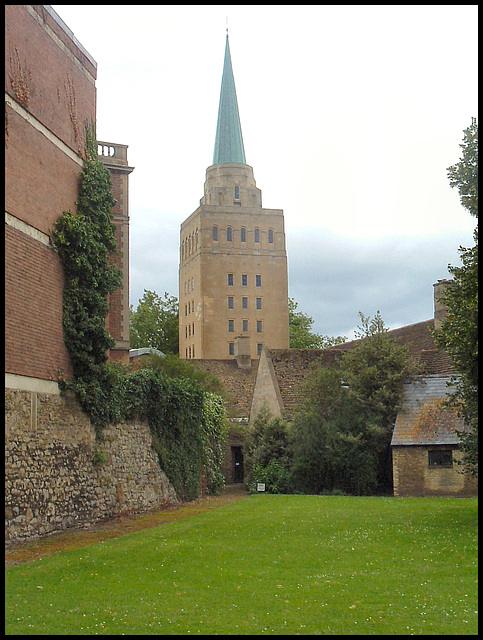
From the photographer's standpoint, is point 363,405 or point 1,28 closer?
point 1,28

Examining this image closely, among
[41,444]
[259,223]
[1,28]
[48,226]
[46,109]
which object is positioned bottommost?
[41,444]

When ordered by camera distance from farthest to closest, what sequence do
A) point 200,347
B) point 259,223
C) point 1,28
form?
point 259,223 → point 200,347 → point 1,28

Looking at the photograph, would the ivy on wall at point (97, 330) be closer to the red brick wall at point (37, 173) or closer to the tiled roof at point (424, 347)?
the red brick wall at point (37, 173)

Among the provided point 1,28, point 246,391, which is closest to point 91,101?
point 1,28

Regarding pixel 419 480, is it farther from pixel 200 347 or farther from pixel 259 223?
pixel 259 223

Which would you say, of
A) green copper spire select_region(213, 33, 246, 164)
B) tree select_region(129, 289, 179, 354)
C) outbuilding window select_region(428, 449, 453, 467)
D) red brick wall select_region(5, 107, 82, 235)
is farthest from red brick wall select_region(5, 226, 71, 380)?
green copper spire select_region(213, 33, 246, 164)

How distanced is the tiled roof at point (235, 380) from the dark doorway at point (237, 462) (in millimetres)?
1911

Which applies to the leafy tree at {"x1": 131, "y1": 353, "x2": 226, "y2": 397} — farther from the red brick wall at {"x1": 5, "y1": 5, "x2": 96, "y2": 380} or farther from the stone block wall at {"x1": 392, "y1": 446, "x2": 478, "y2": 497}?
the red brick wall at {"x1": 5, "y1": 5, "x2": 96, "y2": 380}

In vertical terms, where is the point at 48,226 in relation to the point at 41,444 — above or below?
above

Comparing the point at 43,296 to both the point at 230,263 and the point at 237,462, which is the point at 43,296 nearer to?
the point at 237,462

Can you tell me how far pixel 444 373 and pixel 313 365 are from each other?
242 inches

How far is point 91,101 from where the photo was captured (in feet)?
77.8

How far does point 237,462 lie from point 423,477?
15090mm

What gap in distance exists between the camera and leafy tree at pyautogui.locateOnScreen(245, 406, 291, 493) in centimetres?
3203
